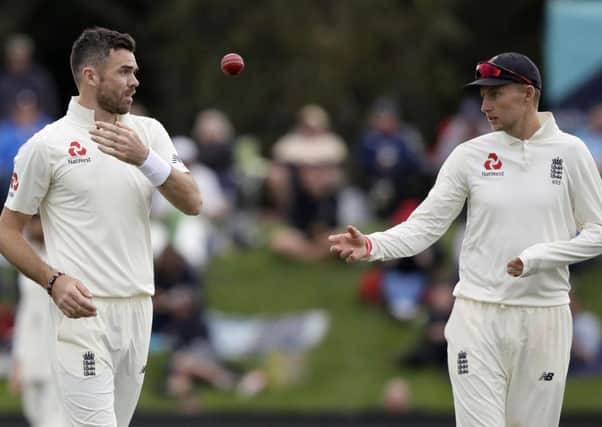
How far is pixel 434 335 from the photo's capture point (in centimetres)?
1471

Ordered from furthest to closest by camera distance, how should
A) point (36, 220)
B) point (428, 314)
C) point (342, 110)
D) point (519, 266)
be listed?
point (342, 110)
point (428, 314)
point (36, 220)
point (519, 266)

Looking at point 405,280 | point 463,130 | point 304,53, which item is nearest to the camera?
point 405,280

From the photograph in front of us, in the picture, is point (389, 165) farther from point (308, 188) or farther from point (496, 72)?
point (496, 72)

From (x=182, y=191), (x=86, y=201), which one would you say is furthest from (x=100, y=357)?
(x=182, y=191)

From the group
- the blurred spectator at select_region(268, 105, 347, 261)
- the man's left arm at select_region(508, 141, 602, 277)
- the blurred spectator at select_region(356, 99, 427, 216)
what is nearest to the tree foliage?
the blurred spectator at select_region(356, 99, 427, 216)

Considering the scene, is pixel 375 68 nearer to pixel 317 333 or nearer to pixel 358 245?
pixel 317 333

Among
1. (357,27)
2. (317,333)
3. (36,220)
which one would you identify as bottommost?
(317,333)

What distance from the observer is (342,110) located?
22.8m

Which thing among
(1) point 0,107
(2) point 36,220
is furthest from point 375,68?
(2) point 36,220

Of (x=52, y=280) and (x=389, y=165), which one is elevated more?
(x=389, y=165)

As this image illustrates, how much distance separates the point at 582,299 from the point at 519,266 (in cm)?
852

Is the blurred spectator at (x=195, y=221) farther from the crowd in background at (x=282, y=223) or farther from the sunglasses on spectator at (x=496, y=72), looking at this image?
the sunglasses on spectator at (x=496, y=72)

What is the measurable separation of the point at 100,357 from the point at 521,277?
217 cm

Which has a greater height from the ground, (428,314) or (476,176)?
(476,176)
